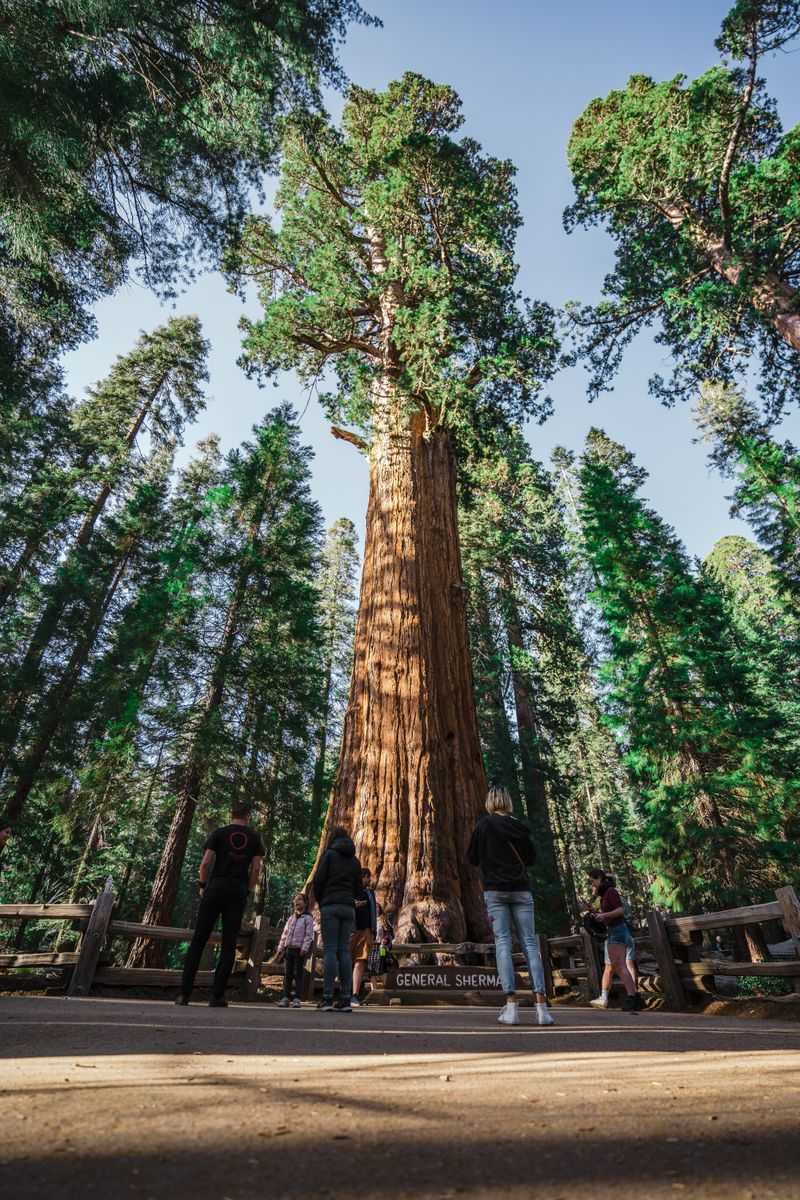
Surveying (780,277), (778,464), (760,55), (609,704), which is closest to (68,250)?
(760,55)

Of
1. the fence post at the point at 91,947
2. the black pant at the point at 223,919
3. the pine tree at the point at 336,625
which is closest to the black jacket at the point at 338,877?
the black pant at the point at 223,919

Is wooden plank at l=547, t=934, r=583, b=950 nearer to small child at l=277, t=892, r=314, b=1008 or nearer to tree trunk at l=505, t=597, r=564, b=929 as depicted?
small child at l=277, t=892, r=314, b=1008

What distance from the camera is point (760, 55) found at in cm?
1064

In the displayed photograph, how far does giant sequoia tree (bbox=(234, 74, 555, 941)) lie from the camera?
8.75 m

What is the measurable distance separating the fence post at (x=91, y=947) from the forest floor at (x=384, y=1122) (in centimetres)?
499

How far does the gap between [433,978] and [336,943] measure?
2.15 metres

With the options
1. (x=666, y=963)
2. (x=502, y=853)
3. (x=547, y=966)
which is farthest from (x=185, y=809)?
(x=502, y=853)

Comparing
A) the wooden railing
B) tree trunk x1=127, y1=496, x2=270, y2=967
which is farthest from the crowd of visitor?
tree trunk x1=127, y1=496, x2=270, y2=967

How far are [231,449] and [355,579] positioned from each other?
15.1 meters

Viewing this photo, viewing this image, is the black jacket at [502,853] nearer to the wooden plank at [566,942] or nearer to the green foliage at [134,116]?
the wooden plank at [566,942]

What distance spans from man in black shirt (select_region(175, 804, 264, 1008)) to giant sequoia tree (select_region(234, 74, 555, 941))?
110 inches

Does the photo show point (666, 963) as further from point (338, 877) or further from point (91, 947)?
point (91, 947)

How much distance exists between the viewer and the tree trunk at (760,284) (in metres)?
11.4

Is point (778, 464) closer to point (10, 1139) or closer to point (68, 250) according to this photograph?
point (68, 250)
